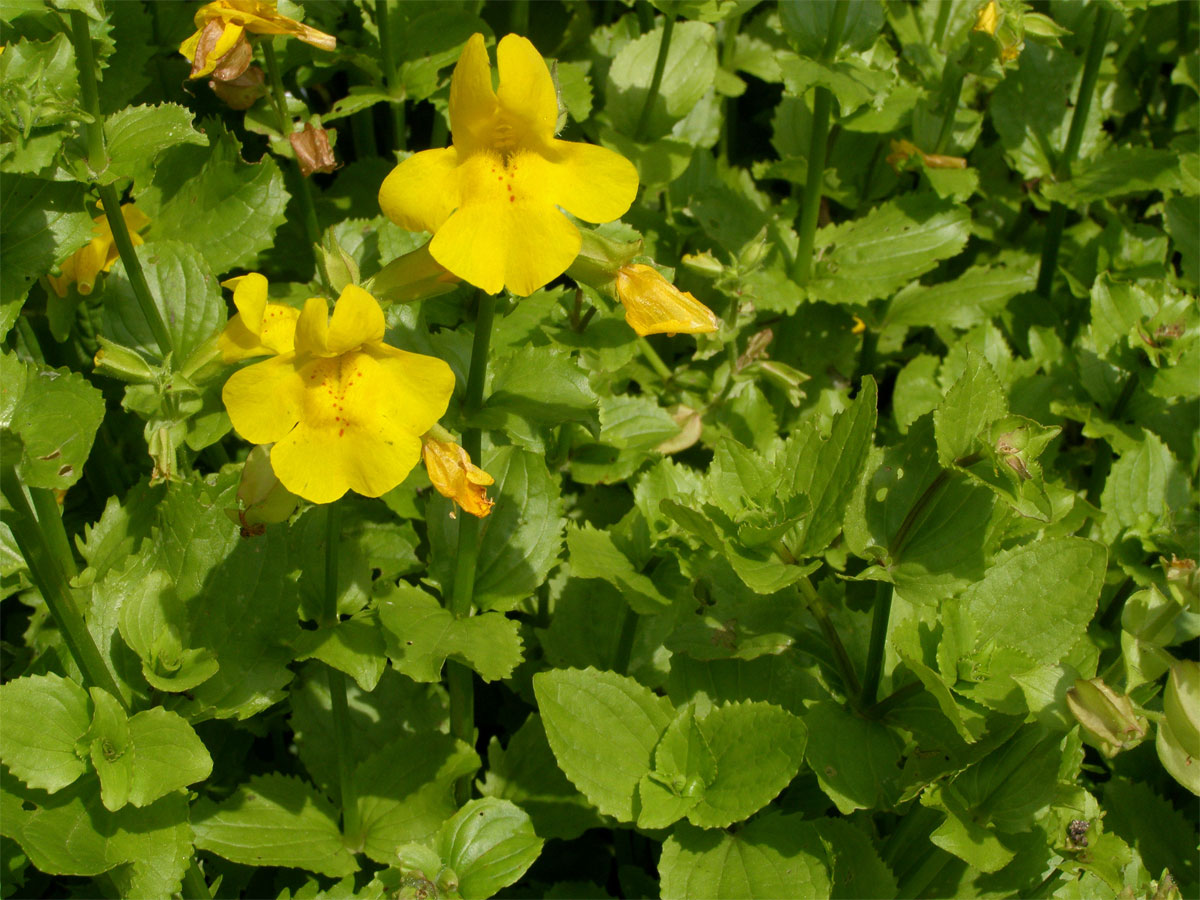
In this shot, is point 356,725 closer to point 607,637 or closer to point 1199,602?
point 607,637

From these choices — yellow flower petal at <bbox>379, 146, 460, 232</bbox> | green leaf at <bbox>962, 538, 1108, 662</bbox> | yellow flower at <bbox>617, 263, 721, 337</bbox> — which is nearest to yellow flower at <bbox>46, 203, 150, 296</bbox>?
yellow flower petal at <bbox>379, 146, 460, 232</bbox>

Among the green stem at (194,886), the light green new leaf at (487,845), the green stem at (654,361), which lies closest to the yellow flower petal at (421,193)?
the light green new leaf at (487,845)

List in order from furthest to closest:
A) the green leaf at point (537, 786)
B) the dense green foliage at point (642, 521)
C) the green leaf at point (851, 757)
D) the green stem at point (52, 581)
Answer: the green leaf at point (537, 786) → the green leaf at point (851, 757) → the dense green foliage at point (642, 521) → the green stem at point (52, 581)

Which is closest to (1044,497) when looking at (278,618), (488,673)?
(488,673)

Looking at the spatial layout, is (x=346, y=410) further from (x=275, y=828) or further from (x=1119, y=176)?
(x=1119, y=176)

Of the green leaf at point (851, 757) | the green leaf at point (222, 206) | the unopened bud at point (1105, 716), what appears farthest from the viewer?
the green leaf at point (222, 206)

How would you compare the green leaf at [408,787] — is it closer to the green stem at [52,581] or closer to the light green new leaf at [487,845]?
the light green new leaf at [487,845]

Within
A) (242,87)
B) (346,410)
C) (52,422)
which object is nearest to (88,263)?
(242,87)
